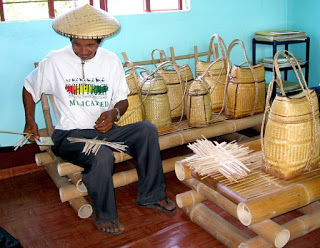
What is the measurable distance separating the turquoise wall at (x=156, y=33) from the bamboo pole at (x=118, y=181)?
0.99m

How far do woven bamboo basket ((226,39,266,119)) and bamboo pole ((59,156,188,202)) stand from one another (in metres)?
0.71

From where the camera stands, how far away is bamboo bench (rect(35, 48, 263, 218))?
2.67 m

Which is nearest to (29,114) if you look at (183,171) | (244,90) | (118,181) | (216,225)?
(118,181)

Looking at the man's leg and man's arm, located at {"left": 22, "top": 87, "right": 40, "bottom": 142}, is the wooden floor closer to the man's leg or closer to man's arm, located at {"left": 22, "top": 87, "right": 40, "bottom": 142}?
the man's leg

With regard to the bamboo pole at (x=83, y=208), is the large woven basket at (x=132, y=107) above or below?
above

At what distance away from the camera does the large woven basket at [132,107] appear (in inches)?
121

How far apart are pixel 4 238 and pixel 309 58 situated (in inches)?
150

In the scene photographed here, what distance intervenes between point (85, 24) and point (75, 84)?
1.29 ft

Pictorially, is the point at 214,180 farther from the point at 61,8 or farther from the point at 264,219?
the point at 61,8

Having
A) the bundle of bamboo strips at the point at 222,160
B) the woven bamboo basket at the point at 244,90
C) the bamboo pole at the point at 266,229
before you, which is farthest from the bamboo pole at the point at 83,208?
the woven bamboo basket at the point at 244,90

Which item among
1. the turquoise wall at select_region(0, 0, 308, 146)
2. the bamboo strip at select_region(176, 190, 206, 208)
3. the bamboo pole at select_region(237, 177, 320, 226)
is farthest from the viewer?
the turquoise wall at select_region(0, 0, 308, 146)

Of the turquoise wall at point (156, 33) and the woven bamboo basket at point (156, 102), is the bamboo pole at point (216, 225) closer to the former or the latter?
the woven bamboo basket at point (156, 102)

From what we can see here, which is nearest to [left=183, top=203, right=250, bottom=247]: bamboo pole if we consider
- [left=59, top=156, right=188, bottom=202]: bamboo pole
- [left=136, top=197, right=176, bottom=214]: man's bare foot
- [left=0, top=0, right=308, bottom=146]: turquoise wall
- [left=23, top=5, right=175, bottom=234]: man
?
[left=136, top=197, right=176, bottom=214]: man's bare foot

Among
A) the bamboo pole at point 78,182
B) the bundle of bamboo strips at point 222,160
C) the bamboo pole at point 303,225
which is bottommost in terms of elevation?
the bamboo pole at point 303,225
